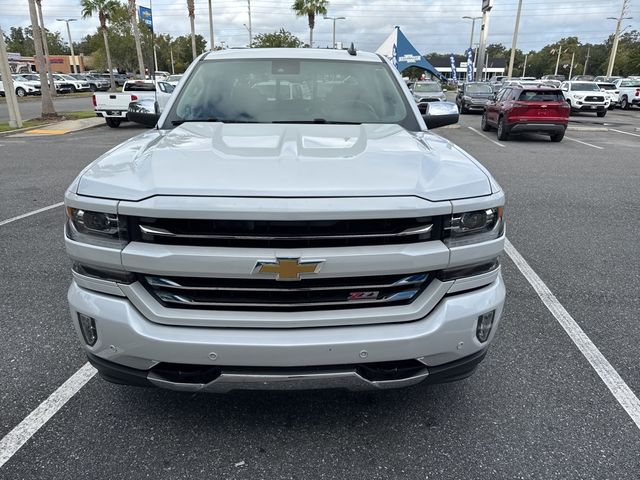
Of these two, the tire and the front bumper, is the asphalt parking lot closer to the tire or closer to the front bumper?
the front bumper

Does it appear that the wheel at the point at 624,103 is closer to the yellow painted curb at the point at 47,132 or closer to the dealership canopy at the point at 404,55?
the dealership canopy at the point at 404,55

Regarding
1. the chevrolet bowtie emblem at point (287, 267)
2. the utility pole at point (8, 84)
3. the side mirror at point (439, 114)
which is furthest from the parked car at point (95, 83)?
the chevrolet bowtie emblem at point (287, 267)

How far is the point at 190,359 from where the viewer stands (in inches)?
81.5

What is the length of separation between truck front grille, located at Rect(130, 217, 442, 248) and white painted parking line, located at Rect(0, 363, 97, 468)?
1.23m

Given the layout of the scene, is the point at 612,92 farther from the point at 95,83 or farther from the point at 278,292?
the point at 95,83


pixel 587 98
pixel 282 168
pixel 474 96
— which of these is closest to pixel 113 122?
pixel 474 96

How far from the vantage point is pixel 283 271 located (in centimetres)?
204

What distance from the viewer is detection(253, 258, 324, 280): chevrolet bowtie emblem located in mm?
2027

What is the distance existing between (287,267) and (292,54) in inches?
104

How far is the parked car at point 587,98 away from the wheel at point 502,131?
1119 cm


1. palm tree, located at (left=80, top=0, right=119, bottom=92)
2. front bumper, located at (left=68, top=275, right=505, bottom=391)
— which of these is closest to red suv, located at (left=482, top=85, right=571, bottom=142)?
front bumper, located at (left=68, top=275, right=505, bottom=391)

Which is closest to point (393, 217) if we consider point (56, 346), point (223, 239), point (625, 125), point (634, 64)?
point (223, 239)

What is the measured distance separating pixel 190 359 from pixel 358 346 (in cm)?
69

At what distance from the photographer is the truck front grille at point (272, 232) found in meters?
2.03
